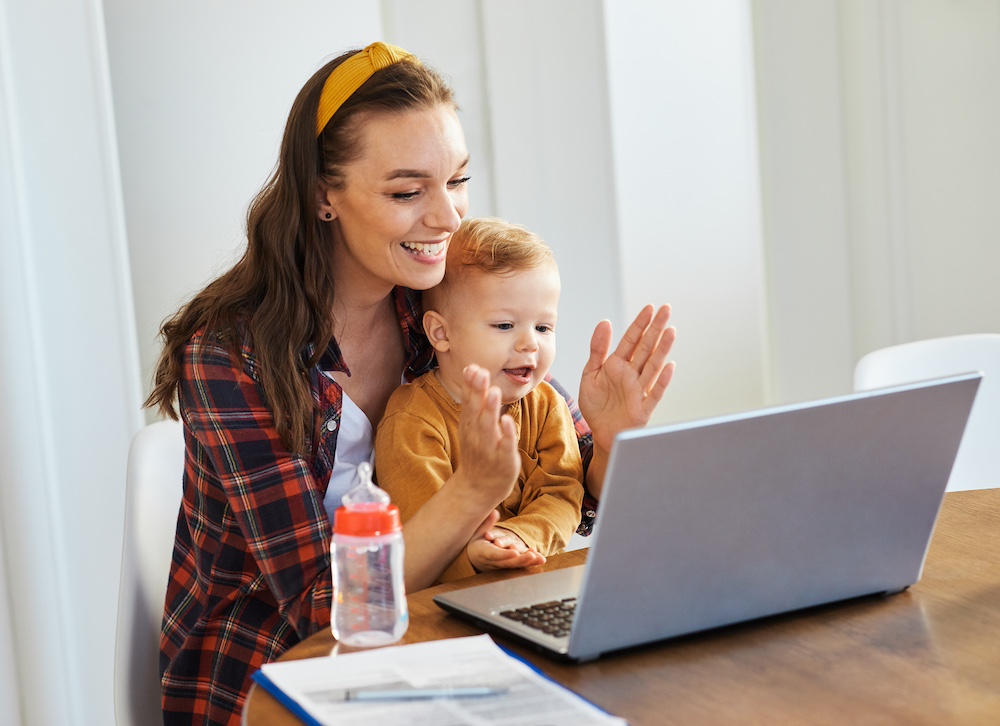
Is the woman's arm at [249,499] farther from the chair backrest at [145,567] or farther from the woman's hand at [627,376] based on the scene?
the woman's hand at [627,376]

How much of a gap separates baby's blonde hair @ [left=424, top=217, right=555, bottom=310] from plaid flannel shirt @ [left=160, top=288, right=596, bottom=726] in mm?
242

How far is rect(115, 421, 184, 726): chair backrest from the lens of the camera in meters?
1.50

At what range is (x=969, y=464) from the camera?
2.01m

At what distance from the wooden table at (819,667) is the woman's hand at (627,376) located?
49 centimetres

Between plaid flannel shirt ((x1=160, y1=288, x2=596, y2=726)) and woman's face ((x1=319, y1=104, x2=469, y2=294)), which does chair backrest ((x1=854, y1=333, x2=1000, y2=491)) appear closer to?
woman's face ((x1=319, y1=104, x2=469, y2=294))

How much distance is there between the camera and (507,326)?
1.60 metres

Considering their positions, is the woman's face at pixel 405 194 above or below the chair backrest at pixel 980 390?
above

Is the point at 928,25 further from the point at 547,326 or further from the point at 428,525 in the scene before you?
the point at 428,525

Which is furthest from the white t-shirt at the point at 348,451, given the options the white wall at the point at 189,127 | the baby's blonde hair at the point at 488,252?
the white wall at the point at 189,127

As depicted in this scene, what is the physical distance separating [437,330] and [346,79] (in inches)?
15.2

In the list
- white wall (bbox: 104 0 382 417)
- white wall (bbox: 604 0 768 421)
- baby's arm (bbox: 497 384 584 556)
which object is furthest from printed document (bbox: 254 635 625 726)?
white wall (bbox: 604 0 768 421)

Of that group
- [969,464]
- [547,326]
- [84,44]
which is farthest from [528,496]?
[84,44]

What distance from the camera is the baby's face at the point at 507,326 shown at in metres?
1.59

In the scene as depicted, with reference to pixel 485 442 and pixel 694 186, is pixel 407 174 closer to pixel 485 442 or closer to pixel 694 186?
pixel 485 442
